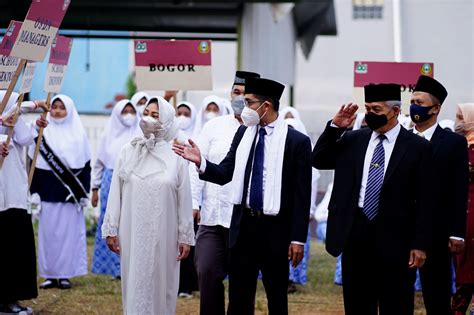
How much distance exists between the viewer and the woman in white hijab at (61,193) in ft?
39.2

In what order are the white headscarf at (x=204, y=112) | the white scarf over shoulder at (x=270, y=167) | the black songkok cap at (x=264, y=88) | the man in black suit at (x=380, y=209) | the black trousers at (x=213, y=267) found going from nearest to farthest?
the man in black suit at (x=380, y=209), the white scarf over shoulder at (x=270, y=167), the black songkok cap at (x=264, y=88), the black trousers at (x=213, y=267), the white headscarf at (x=204, y=112)

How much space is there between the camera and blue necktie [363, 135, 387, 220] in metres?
6.99

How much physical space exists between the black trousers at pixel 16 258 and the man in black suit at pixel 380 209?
146 inches

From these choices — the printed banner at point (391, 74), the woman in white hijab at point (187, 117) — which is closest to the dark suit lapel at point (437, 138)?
the printed banner at point (391, 74)

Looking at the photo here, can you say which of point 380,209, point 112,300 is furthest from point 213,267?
point 112,300

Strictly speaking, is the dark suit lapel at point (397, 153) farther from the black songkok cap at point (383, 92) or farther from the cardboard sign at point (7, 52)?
the cardboard sign at point (7, 52)

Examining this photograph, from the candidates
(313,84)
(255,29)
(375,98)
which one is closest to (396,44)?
(313,84)

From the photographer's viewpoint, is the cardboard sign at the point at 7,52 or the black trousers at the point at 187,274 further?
the black trousers at the point at 187,274

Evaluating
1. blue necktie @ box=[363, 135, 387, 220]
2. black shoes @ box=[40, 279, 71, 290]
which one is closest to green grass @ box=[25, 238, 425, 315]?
black shoes @ box=[40, 279, 71, 290]

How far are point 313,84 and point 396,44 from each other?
3.86 metres

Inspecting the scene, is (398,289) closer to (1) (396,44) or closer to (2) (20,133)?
(2) (20,133)

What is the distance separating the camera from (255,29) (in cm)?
1814

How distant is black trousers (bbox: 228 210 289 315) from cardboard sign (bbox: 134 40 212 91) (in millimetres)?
3383

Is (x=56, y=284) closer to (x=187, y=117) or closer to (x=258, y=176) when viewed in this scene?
(x=187, y=117)
